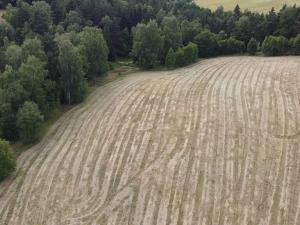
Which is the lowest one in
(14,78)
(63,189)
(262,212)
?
(262,212)

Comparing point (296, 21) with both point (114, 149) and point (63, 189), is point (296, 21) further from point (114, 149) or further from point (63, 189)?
point (63, 189)

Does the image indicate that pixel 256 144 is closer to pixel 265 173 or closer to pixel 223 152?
pixel 223 152

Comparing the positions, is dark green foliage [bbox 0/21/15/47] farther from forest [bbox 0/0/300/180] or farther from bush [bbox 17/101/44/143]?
bush [bbox 17/101/44/143]

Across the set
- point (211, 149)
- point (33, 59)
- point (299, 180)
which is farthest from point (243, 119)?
point (33, 59)

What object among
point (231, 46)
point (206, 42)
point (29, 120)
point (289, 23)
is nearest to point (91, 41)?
point (29, 120)

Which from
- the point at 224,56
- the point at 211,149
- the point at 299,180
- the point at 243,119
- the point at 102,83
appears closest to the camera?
the point at 299,180

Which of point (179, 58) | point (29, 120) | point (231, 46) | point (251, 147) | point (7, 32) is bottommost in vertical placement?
point (251, 147)

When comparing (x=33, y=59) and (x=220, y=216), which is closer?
(x=220, y=216)
